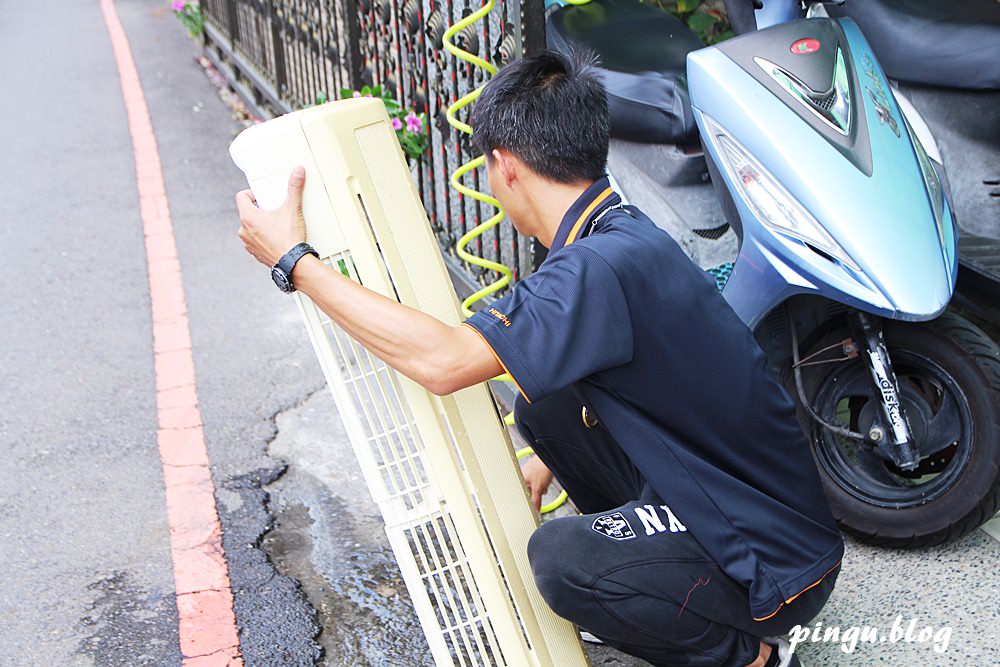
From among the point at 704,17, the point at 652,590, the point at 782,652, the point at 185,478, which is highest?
the point at 704,17

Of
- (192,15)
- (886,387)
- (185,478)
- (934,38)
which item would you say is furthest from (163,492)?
A: (192,15)

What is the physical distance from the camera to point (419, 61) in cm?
400

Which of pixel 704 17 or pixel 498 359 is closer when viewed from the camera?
pixel 498 359

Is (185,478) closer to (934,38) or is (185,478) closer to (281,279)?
(281,279)

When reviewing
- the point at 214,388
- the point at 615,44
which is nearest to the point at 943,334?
the point at 615,44

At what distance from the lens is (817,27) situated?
2.68 metres

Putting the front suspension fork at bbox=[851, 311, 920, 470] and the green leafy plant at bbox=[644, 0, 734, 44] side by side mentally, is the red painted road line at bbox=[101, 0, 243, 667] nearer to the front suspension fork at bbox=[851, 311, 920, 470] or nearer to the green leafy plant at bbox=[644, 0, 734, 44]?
the front suspension fork at bbox=[851, 311, 920, 470]

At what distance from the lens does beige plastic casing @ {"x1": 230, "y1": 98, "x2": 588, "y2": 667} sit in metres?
1.97

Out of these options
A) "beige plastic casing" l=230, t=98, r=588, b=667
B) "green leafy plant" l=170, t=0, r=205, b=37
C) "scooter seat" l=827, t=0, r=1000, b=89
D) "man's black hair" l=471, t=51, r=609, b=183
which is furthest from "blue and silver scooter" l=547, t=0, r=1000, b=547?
"green leafy plant" l=170, t=0, r=205, b=37

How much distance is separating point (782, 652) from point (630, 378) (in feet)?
2.25

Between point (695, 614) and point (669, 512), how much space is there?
0.66ft

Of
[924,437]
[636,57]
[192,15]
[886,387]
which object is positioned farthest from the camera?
[192,15]

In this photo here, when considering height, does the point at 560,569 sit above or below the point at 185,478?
above

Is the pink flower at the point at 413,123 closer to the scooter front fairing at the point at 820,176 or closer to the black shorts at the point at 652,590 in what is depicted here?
the scooter front fairing at the point at 820,176
